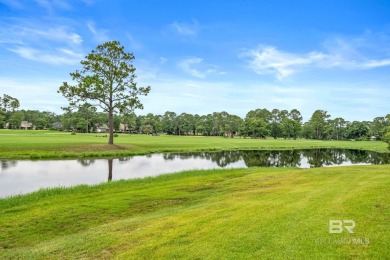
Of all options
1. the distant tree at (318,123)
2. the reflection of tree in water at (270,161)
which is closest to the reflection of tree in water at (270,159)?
the reflection of tree in water at (270,161)

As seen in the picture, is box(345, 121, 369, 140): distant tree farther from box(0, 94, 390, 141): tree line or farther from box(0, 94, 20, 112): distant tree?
box(0, 94, 20, 112): distant tree

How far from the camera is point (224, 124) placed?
156m

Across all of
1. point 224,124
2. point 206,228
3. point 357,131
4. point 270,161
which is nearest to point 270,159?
point 270,161

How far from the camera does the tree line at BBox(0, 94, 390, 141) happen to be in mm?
135125

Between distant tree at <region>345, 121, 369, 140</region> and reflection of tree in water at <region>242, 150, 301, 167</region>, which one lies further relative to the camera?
distant tree at <region>345, 121, 369, 140</region>

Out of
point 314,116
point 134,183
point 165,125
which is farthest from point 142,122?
point 134,183

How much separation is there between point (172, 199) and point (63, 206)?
532 cm

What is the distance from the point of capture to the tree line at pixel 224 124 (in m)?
135

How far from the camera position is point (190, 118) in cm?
16962

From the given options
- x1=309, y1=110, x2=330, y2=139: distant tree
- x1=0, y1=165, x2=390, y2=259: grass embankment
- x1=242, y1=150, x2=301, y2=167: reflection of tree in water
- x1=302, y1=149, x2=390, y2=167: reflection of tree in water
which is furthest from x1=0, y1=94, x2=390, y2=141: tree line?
x1=0, y1=165, x2=390, y2=259: grass embankment

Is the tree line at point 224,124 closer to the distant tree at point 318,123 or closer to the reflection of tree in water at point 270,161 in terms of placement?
the distant tree at point 318,123

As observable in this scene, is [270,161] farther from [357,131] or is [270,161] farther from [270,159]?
[357,131]

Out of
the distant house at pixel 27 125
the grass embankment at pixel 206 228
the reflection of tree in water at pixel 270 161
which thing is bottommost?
the reflection of tree in water at pixel 270 161

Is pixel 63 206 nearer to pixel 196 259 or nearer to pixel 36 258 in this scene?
pixel 36 258
